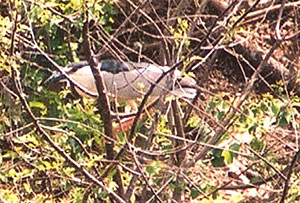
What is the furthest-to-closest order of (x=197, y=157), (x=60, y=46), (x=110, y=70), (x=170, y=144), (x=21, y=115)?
(x=60, y=46) → (x=21, y=115) → (x=110, y=70) → (x=170, y=144) → (x=197, y=157)

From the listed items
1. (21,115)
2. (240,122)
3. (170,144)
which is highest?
(240,122)

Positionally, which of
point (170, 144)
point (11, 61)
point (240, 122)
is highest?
point (11, 61)

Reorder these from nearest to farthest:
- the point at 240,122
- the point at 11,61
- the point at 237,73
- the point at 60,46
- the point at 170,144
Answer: the point at 11,61
the point at 240,122
the point at 170,144
the point at 60,46
the point at 237,73

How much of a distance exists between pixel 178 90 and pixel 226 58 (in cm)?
242

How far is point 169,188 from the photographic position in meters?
3.09

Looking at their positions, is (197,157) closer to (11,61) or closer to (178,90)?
(178,90)

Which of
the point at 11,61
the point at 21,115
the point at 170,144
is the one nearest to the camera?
the point at 11,61

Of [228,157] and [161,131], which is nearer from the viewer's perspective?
[228,157]

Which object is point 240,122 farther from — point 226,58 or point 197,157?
point 226,58

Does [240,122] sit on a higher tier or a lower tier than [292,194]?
higher

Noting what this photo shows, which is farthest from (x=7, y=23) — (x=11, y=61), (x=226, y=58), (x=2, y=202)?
(x=226, y=58)

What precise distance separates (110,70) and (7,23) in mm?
895

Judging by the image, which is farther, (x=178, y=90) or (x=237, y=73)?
(x=237, y=73)

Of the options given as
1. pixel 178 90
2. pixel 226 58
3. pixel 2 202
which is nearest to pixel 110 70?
pixel 178 90
